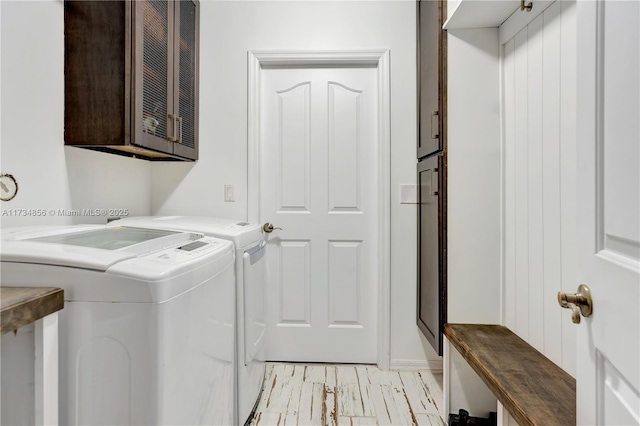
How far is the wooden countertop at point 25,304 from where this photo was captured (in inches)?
26.1

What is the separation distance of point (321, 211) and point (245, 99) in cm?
88

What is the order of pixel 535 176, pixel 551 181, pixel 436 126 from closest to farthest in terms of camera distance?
pixel 551 181, pixel 535 176, pixel 436 126

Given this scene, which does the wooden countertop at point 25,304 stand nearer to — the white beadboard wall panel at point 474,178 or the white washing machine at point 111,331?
the white washing machine at point 111,331

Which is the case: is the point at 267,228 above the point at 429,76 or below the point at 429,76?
below

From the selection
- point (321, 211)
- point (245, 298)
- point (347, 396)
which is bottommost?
point (347, 396)

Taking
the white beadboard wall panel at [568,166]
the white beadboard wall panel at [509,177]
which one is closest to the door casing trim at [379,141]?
the white beadboard wall panel at [509,177]

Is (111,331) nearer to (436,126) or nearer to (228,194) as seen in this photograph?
(228,194)

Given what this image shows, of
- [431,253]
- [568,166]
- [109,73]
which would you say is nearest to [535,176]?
[568,166]

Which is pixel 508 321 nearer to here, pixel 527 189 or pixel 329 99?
pixel 527 189

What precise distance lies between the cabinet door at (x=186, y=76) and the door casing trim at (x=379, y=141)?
0.33 metres

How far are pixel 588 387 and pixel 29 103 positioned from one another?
197 cm

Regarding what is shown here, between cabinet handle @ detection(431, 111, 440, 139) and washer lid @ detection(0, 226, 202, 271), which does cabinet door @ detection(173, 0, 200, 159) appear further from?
cabinet handle @ detection(431, 111, 440, 139)

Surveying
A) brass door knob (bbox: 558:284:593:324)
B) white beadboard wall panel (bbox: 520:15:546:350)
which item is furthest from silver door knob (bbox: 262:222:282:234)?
brass door knob (bbox: 558:284:593:324)

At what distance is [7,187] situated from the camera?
125 centimetres
